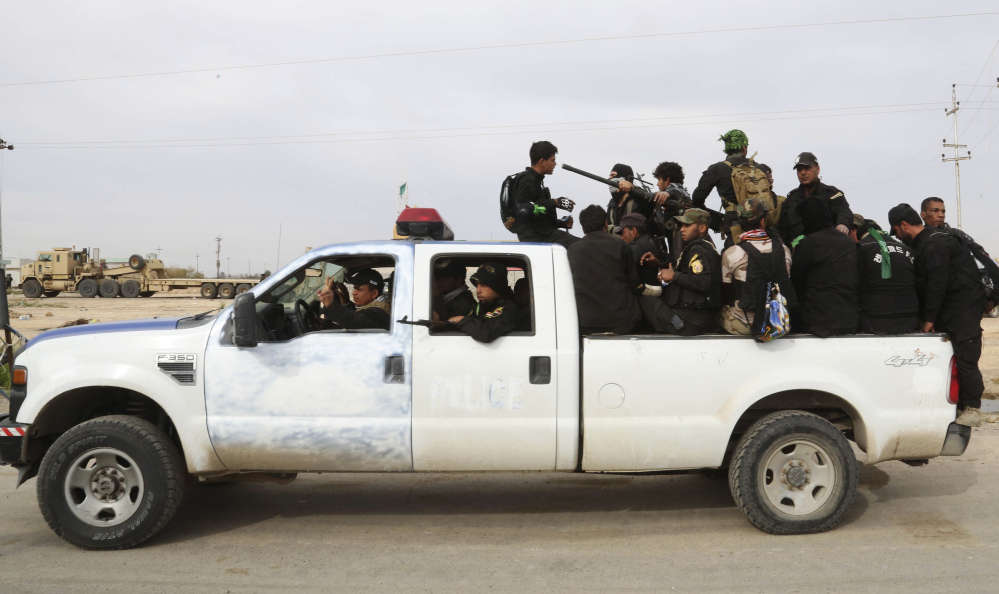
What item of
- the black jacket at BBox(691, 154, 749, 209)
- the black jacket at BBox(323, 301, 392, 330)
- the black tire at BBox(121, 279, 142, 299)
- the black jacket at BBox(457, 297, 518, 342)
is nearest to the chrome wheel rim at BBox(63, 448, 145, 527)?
the black jacket at BBox(323, 301, 392, 330)

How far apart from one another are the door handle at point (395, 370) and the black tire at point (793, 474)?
7.13ft

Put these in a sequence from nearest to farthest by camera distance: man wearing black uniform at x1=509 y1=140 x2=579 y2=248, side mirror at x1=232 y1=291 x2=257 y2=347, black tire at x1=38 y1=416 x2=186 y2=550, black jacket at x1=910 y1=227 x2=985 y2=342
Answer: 1. side mirror at x1=232 y1=291 x2=257 y2=347
2. black tire at x1=38 y1=416 x2=186 y2=550
3. black jacket at x1=910 y1=227 x2=985 y2=342
4. man wearing black uniform at x1=509 y1=140 x2=579 y2=248

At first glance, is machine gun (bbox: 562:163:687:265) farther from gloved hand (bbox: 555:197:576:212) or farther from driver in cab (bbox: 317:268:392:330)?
driver in cab (bbox: 317:268:392:330)

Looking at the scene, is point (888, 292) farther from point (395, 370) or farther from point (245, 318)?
point (245, 318)

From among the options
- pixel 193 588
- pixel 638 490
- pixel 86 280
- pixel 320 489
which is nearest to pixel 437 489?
pixel 320 489

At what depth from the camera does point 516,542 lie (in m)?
4.70

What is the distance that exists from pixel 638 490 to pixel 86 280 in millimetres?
44398

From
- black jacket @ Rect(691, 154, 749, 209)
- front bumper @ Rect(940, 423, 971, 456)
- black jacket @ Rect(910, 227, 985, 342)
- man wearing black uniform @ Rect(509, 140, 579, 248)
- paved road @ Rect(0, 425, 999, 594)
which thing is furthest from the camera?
black jacket @ Rect(691, 154, 749, 209)

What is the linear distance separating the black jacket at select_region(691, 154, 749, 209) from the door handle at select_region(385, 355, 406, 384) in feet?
11.4

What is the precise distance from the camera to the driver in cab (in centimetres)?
477

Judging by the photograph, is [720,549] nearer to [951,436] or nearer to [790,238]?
[951,436]

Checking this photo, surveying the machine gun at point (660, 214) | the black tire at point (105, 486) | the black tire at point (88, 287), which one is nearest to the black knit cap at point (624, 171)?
the machine gun at point (660, 214)

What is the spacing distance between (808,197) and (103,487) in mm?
5488

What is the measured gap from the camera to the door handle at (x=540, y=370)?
4527 millimetres
